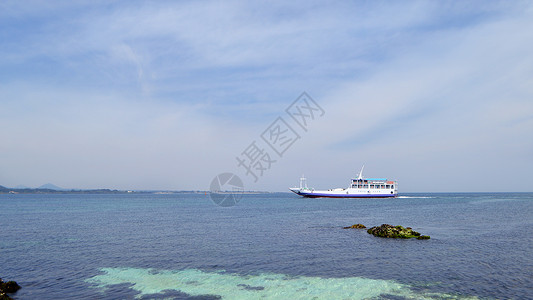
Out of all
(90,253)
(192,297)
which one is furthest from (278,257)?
(90,253)

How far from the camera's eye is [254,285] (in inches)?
910

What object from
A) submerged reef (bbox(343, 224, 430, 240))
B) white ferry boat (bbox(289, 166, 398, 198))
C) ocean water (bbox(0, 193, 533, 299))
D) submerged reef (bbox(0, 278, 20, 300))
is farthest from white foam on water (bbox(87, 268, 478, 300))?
white ferry boat (bbox(289, 166, 398, 198))

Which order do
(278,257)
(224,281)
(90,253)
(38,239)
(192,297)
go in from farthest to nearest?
(38,239)
(90,253)
(278,257)
(224,281)
(192,297)

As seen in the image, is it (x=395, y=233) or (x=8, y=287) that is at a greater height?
(x=395, y=233)

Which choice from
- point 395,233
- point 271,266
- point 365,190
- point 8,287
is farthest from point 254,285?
point 365,190

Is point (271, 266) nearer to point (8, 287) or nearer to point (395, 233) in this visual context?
point (8, 287)

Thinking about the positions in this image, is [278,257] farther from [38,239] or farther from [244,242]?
[38,239]

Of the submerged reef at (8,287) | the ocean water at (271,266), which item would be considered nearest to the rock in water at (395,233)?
the ocean water at (271,266)

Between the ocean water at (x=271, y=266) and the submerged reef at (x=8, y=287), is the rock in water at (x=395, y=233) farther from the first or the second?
the submerged reef at (x=8, y=287)

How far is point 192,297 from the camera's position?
67.7 feet

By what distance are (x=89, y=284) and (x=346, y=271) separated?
20.0 meters

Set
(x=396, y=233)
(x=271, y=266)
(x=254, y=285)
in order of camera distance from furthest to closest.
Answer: (x=396, y=233) < (x=271, y=266) < (x=254, y=285)

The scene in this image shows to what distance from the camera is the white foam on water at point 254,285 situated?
21.0 metres

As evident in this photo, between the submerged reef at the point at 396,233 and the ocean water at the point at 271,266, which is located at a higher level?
the submerged reef at the point at 396,233
